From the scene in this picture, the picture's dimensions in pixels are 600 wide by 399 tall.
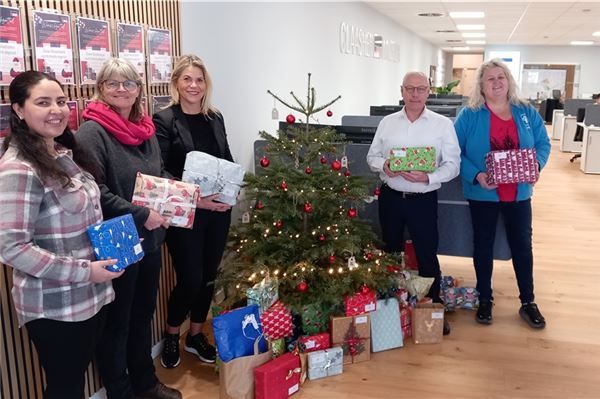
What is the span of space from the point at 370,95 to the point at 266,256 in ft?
20.7

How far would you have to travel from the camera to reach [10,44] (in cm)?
194

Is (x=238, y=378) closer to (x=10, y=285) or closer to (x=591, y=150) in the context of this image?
(x=10, y=285)

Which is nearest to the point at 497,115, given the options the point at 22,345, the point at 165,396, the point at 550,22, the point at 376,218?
the point at 376,218

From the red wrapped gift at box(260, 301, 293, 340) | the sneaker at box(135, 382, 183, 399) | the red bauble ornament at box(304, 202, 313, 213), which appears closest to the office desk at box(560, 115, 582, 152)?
the red bauble ornament at box(304, 202, 313, 213)

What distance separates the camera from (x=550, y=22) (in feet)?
36.4

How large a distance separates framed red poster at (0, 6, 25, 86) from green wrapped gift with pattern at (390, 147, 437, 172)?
1.87 m

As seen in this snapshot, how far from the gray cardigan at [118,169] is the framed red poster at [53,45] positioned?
0.83ft

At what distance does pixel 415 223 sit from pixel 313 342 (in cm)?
90

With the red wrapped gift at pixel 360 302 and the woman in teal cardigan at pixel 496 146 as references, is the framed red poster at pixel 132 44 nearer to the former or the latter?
the red wrapped gift at pixel 360 302

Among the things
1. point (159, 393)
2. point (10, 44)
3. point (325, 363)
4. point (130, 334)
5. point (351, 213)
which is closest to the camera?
point (10, 44)

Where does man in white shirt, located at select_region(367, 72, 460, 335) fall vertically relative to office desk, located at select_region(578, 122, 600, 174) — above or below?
above

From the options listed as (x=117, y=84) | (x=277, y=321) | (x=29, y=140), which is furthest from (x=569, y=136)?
(x=29, y=140)

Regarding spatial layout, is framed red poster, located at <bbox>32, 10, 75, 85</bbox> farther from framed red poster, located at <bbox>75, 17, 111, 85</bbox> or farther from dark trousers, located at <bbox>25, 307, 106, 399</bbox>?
dark trousers, located at <bbox>25, 307, 106, 399</bbox>

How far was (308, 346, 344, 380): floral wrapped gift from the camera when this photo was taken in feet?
9.21
